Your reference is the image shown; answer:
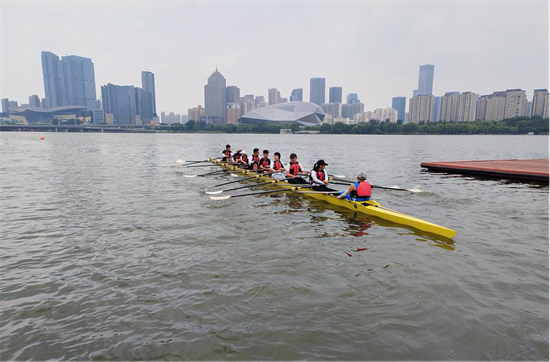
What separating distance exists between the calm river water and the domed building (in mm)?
173303

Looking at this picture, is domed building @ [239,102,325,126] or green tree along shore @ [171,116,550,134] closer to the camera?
green tree along shore @ [171,116,550,134]

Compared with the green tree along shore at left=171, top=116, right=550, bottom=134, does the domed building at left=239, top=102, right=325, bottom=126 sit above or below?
above

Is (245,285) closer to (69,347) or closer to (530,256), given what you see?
(69,347)

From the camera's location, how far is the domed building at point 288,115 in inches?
7170

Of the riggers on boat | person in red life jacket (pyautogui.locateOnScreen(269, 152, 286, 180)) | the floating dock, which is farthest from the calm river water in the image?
the floating dock

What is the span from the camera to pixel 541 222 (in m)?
10.1

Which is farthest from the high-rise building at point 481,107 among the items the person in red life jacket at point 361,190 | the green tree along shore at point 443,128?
the person in red life jacket at point 361,190

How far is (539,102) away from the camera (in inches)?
6654

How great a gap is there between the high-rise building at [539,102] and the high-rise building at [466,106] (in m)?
28.0

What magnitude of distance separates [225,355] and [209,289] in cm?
172

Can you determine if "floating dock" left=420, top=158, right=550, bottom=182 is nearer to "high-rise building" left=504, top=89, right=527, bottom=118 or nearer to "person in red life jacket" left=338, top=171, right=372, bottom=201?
"person in red life jacket" left=338, top=171, right=372, bottom=201

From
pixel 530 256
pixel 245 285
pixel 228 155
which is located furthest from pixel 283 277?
pixel 228 155

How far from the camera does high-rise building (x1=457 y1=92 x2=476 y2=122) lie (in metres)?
187

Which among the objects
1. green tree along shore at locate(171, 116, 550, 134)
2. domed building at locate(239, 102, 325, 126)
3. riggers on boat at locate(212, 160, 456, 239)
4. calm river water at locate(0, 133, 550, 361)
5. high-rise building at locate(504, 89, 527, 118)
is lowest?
calm river water at locate(0, 133, 550, 361)
